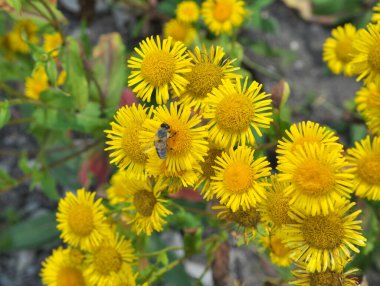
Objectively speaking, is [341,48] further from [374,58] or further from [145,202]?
[145,202]

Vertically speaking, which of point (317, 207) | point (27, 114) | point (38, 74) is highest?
point (317, 207)

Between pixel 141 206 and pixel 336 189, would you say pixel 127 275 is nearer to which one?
pixel 141 206

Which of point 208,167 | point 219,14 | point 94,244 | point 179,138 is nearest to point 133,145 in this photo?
point 179,138

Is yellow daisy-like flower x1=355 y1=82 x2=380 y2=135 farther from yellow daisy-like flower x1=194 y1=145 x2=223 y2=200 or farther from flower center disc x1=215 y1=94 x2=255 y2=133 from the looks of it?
yellow daisy-like flower x1=194 y1=145 x2=223 y2=200

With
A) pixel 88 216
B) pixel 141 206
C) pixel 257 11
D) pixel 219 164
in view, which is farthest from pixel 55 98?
pixel 257 11

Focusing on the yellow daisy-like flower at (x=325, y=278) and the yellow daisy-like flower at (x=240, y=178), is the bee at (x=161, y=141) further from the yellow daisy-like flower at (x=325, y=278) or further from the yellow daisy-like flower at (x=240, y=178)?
the yellow daisy-like flower at (x=325, y=278)

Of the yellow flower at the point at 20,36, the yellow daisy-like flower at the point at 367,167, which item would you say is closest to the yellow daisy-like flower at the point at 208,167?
the yellow daisy-like flower at the point at 367,167
